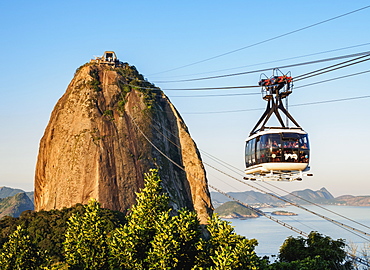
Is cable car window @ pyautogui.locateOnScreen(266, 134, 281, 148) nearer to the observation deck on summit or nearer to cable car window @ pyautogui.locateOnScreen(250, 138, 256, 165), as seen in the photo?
cable car window @ pyautogui.locateOnScreen(250, 138, 256, 165)

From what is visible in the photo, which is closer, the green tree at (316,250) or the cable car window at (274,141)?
the cable car window at (274,141)

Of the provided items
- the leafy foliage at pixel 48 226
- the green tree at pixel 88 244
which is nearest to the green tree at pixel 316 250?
the leafy foliage at pixel 48 226

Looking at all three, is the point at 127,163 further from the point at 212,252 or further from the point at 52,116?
the point at 212,252

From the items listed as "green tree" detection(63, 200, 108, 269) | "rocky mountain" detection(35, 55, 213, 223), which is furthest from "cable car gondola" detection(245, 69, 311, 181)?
"rocky mountain" detection(35, 55, 213, 223)

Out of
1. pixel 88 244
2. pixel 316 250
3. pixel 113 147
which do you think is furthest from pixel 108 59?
pixel 88 244

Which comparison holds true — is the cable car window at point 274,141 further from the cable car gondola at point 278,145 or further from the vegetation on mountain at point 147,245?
the vegetation on mountain at point 147,245

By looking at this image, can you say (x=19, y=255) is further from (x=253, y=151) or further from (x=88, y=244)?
(x=253, y=151)

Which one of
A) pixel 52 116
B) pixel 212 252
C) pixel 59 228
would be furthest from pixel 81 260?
pixel 52 116
